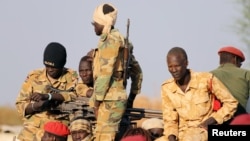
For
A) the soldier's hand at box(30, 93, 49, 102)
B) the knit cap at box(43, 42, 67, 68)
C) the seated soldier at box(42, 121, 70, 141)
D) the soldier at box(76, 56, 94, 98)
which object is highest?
the knit cap at box(43, 42, 67, 68)

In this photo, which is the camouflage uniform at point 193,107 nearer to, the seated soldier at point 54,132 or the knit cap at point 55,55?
the seated soldier at point 54,132

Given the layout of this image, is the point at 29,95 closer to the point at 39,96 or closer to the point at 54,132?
the point at 39,96

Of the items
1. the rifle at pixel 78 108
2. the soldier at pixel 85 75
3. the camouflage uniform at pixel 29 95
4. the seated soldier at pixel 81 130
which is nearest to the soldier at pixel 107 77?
the seated soldier at pixel 81 130

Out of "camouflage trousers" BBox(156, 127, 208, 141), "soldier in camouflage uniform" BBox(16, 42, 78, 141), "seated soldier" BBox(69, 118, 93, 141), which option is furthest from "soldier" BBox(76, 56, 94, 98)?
"camouflage trousers" BBox(156, 127, 208, 141)

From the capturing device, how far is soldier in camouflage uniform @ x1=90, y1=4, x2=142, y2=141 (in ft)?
37.2

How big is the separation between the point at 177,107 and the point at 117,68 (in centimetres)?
106

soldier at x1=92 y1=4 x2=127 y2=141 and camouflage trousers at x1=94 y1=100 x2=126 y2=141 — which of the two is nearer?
soldier at x1=92 y1=4 x2=127 y2=141

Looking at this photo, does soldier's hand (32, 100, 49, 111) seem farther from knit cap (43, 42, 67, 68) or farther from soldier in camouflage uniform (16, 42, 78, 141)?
knit cap (43, 42, 67, 68)

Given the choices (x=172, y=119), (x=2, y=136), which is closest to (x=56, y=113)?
(x=172, y=119)

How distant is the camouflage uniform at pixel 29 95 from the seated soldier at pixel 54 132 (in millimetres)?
485

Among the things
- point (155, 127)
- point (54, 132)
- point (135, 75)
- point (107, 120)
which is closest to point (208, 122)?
point (155, 127)

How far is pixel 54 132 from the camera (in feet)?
39.2

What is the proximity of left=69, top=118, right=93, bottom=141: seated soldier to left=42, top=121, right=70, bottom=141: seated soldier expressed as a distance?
0.55 ft

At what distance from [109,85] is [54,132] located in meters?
1.05
